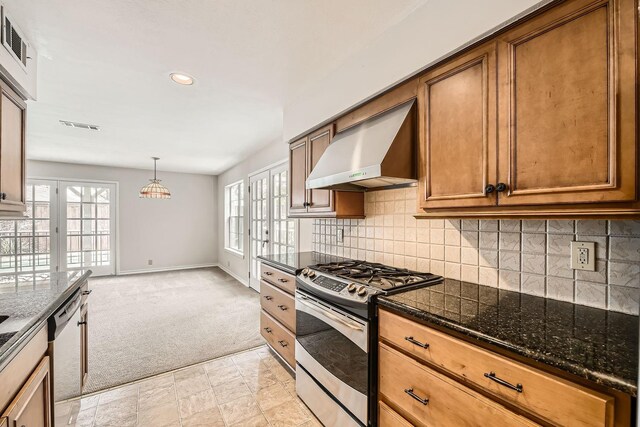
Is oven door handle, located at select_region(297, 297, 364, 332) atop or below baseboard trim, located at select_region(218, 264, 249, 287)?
atop

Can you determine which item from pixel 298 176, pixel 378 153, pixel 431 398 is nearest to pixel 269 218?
pixel 298 176

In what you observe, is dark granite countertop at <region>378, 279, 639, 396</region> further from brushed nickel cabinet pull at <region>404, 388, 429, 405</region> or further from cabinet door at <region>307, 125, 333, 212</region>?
cabinet door at <region>307, 125, 333, 212</region>

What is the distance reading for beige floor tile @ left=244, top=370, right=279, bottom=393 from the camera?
2.36 metres

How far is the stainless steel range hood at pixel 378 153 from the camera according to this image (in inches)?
64.7

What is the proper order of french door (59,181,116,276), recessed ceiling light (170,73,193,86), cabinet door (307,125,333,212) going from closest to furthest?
recessed ceiling light (170,73,193,86) → cabinet door (307,125,333,212) → french door (59,181,116,276)

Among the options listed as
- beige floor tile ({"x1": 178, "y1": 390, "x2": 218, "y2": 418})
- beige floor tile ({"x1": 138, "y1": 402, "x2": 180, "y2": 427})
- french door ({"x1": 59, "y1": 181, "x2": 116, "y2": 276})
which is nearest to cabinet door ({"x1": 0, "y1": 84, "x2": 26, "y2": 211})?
beige floor tile ({"x1": 138, "y1": 402, "x2": 180, "y2": 427})

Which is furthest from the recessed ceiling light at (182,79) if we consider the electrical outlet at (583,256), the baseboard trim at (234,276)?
the baseboard trim at (234,276)

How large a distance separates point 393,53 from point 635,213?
143 cm

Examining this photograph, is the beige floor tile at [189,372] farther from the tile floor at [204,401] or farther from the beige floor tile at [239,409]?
the beige floor tile at [239,409]

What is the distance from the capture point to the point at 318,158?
8.50ft

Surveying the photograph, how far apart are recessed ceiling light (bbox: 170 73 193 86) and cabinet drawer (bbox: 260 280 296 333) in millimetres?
1926

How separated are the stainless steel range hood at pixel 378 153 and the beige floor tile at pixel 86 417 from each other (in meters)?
2.22

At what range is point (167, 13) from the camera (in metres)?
1.62

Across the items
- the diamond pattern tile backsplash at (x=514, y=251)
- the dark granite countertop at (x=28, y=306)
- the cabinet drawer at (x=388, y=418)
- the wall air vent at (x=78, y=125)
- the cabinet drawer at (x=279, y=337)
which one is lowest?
the cabinet drawer at (x=279, y=337)
